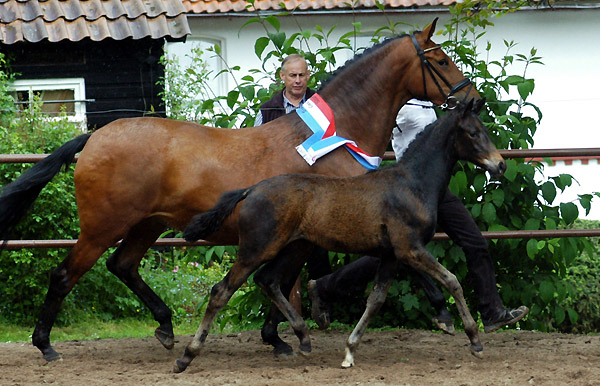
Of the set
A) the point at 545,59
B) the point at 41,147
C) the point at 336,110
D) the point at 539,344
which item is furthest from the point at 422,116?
the point at 545,59

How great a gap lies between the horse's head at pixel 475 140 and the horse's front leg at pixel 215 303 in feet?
4.56

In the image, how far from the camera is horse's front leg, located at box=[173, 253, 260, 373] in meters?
4.80

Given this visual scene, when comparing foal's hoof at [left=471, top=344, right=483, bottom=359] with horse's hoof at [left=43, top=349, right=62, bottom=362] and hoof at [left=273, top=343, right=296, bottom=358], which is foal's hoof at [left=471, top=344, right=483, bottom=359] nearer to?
hoof at [left=273, top=343, right=296, bottom=358]

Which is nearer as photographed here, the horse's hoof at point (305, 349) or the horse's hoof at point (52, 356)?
the horse's hoof at point (305, 349)

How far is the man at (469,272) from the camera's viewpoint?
5.47 meters

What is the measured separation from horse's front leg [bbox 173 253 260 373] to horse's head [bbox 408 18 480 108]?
1559 mm

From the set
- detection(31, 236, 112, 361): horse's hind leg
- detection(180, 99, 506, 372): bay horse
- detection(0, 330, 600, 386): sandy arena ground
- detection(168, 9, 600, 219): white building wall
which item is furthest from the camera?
detection(168, 9, 600, 219): white building wall

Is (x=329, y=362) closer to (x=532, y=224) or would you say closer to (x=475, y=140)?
(x=475, y=140)

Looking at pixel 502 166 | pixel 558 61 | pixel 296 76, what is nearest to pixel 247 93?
pixel 296 76

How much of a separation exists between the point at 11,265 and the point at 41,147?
1.08 meters

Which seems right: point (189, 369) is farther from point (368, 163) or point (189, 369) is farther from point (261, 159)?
point (368, 163)

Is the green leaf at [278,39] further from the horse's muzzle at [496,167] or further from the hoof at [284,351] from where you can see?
the hoof at [284,351]

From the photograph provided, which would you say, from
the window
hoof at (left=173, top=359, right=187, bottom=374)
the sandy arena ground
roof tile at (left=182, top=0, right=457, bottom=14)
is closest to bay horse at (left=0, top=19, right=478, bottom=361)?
the sandy arena ground

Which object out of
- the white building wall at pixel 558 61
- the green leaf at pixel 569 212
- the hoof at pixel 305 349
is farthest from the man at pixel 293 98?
the white building wall at pixel 558 61
